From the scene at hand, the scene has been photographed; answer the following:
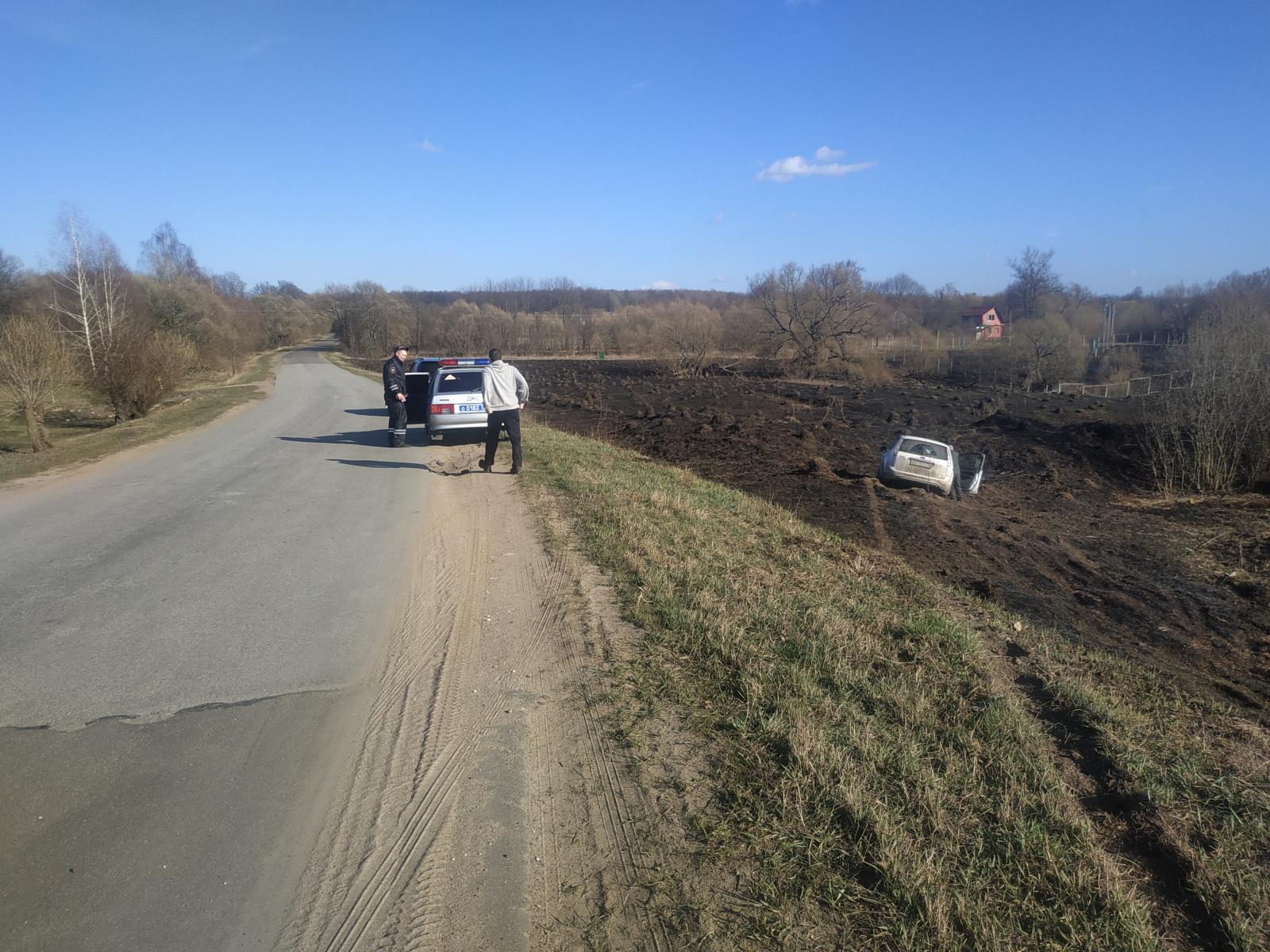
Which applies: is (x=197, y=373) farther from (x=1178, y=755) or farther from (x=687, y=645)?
(x=1178, y=755)

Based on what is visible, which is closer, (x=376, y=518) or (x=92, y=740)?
(x=92, y=740)

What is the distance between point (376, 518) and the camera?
934cm

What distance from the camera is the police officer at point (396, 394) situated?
15.1 meters

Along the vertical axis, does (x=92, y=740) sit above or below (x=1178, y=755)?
above

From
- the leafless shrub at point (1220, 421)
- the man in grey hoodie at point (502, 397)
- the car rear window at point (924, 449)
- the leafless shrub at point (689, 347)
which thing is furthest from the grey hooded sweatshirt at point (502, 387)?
the leafless shrub at point (689, 347)

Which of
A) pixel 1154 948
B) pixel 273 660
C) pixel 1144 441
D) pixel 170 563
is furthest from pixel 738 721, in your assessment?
pixel 1144 441

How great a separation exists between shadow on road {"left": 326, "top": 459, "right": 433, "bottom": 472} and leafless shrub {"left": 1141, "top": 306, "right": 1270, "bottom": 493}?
1732cm

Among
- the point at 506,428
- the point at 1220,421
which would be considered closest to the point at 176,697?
the point at 506,428

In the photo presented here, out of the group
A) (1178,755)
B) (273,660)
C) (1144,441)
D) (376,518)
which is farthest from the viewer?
(1144,441)

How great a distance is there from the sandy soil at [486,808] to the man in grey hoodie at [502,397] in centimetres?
567

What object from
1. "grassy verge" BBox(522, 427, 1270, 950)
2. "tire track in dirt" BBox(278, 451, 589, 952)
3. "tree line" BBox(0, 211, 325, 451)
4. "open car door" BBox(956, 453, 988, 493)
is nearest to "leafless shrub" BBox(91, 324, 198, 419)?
"tree line" BBox(0, 211, 325, 451)

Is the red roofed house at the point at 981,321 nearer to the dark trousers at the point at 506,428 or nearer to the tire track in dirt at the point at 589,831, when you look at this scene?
the dark trousers at the point at 506,428

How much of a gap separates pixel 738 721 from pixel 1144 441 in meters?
21.1

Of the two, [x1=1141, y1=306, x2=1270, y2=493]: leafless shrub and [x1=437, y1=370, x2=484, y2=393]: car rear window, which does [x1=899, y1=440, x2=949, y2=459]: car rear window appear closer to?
[x1=1141, y1=306, x2=1270, y2=493]: leafless shrub
